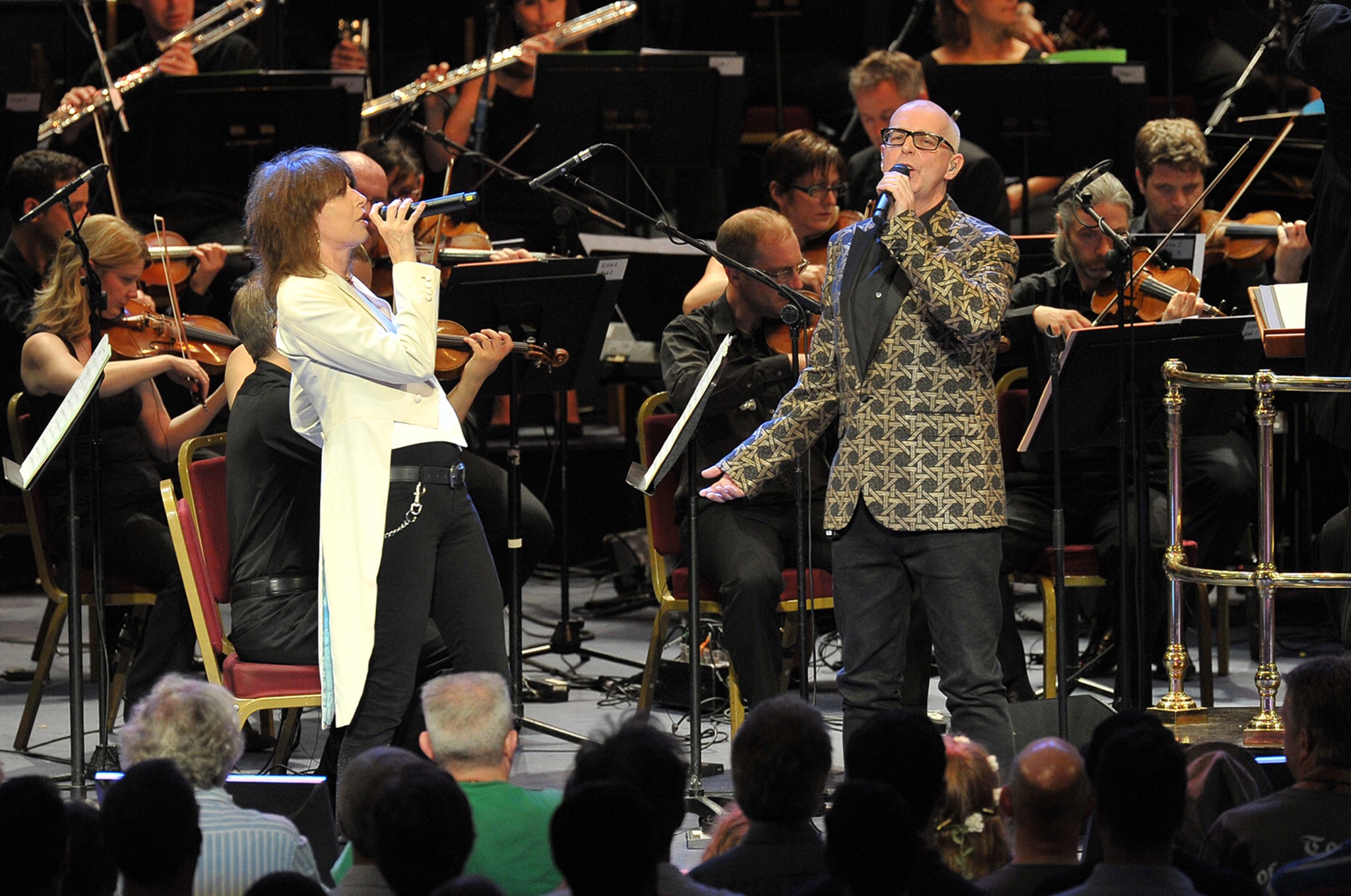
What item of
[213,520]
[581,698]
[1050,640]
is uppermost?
[213,520]

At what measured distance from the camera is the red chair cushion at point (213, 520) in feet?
15.8

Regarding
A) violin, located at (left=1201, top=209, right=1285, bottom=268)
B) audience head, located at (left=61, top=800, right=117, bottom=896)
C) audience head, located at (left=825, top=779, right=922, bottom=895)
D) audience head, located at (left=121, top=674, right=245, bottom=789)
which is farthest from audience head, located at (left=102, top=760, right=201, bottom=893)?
violin, located at (left=1201, top=209, right=1285, bottom=268)

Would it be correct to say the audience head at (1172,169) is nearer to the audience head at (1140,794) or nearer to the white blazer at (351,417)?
the white blazer at (351,417)

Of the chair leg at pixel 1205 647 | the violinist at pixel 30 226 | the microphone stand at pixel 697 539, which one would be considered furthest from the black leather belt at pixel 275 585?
the chair leg at pixel 1205 647

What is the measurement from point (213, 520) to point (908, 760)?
2.63m

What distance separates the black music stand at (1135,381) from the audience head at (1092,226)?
61cm

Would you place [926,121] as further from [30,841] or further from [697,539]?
[30,841]

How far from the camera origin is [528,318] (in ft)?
17.1

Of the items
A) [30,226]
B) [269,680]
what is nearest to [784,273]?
[269,680]

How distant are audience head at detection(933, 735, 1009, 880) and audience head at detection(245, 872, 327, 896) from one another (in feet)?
3.73


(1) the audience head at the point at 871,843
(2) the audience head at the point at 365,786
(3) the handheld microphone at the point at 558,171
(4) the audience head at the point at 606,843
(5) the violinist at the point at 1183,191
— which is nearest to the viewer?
(4) the audience head at the point at 606,843

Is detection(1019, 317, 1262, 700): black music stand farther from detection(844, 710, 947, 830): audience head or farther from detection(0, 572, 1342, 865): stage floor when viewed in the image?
detection(844, 710, 947, 830): audience head

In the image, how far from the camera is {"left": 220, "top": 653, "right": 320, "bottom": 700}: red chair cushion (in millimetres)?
4418

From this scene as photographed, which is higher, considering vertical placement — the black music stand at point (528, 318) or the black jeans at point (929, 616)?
→ the black music stand at point (528, 318)
